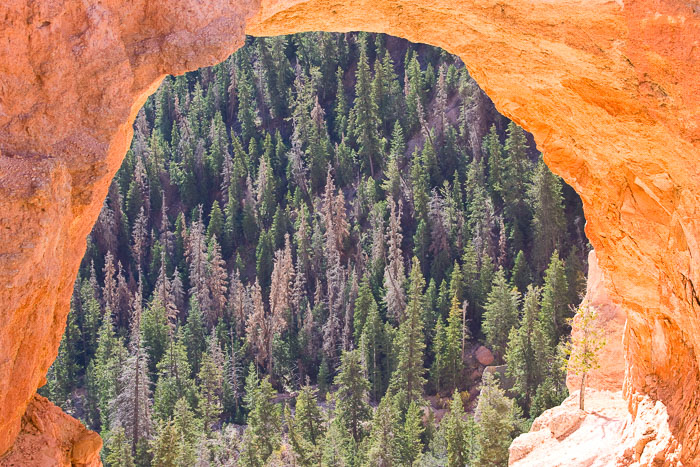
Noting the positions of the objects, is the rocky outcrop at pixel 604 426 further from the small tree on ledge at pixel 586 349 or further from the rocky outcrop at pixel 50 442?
the rocky outcrop at pixel 50 442

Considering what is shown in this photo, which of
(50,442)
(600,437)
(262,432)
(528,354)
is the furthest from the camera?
(528,354)

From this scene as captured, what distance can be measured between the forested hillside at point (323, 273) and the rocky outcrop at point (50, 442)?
94.6ft

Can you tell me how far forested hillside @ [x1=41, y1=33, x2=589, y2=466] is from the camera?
1994 inches

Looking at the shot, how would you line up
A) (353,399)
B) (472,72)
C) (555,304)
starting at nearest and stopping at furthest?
(472,72), (353,399), (555,304)

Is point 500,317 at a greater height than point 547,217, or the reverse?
point 547,217

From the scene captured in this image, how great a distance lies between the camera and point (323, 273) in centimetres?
7831

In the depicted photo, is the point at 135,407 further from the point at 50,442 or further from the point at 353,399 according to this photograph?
the point at 50,442

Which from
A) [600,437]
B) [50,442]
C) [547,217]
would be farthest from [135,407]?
[50,442]

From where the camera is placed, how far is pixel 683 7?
9359 mm

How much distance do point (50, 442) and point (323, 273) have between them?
68.3 meters

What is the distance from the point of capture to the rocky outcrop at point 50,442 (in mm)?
9609

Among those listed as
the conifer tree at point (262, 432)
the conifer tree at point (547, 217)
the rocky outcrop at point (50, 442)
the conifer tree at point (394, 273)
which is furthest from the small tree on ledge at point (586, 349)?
the conifer tree at point (547, 217)

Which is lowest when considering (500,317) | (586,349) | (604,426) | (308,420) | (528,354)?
(308,420)

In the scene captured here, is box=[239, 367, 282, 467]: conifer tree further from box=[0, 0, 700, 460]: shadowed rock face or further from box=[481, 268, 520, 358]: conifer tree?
box=[0, 0, 700, 460]: shadowed rock face
